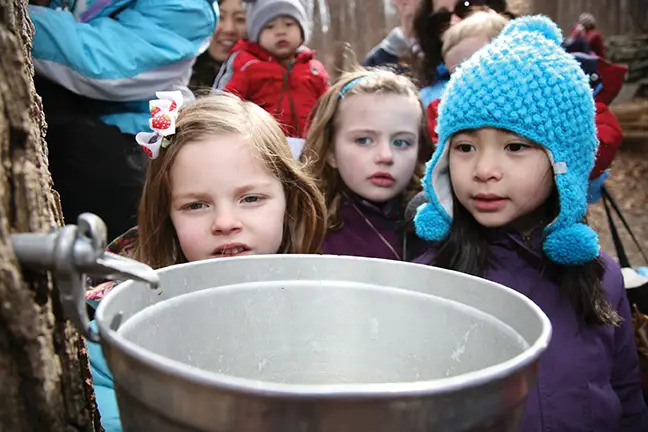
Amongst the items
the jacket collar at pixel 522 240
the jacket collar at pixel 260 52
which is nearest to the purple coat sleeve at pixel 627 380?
the jacket collar at pixel 522 240

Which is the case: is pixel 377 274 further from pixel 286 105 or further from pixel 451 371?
pixel 286 105

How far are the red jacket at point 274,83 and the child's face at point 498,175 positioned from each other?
1.61 m

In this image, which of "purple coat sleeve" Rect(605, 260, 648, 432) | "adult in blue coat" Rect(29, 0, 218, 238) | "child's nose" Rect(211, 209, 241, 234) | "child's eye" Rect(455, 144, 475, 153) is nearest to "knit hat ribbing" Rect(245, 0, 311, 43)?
"adult in blue coat" Rect(29, 0, 218, 238)

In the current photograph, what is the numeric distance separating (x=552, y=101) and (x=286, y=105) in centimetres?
190

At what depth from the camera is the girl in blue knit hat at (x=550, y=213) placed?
4.72 feet

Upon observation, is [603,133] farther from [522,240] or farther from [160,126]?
[160,126]

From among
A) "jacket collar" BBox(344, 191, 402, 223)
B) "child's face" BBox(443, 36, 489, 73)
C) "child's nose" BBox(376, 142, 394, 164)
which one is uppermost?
"child's face" BBox(443, 36, 489, 73)

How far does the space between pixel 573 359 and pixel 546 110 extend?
598mm

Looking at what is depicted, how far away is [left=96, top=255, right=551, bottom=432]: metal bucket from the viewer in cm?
38

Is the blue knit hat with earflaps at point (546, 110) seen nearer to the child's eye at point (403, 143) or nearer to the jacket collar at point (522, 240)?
the jacket collar at point (522, 240)

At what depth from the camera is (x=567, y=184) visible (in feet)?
4.91

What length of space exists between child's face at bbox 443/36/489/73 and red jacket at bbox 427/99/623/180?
187mm

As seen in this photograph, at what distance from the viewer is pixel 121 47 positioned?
1991 millimetres

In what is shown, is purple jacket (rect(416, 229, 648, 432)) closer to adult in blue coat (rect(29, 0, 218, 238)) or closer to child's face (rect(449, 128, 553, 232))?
child's face (rect(449, 128, 553, 232))
